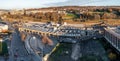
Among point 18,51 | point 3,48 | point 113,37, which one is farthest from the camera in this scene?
point 3,48

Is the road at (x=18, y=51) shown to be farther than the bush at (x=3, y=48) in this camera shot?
No

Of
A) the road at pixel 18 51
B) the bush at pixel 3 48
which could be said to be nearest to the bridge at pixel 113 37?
the road at pixel 18 51

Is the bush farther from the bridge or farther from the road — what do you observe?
the bridge

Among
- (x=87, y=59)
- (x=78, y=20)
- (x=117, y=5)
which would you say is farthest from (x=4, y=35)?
(x=117, y=5)

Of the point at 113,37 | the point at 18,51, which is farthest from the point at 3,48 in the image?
the point at 113,37

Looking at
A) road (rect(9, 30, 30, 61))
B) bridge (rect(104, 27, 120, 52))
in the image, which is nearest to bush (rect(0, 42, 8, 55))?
road (rect(9, 30, 30, 61))

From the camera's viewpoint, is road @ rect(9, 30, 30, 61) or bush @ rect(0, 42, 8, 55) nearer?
road @ rect(9, 30, 30, 61)

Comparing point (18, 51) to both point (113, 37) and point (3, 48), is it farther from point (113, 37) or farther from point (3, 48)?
point (113, 37)

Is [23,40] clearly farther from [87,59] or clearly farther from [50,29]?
[87,59]

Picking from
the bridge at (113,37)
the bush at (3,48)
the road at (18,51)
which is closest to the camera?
the road at (18,51)

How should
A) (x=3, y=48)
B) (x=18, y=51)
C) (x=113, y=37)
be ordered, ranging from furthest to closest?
(x=3, y=48)
(x=113, y=37)
(x=18, y=51)

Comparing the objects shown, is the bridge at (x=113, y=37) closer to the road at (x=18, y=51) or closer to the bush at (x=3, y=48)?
the road at (x=18, y=51)

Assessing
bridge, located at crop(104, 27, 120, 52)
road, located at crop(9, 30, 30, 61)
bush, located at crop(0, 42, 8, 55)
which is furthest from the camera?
bush, located at crop(0, 42, 8, 55)
